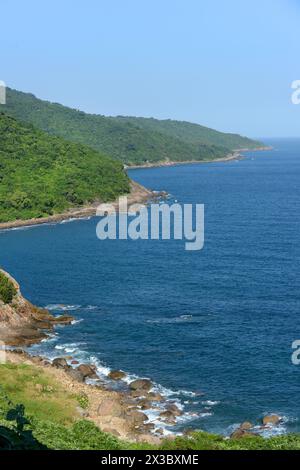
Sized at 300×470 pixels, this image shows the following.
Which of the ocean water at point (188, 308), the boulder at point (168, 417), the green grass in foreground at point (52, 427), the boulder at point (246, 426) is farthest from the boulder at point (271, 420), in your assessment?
the boulder at point (168, 417)

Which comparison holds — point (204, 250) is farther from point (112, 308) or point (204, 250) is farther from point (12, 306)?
point (12, 306)

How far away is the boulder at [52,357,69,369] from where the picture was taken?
6347cm

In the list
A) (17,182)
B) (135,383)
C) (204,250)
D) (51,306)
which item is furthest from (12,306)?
(17,182)

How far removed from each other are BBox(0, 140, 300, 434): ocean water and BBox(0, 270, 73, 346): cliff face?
7.19 ft

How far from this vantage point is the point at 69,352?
225ft

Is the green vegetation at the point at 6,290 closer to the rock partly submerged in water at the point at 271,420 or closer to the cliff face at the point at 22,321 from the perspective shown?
the cliff face at the point at 22,321

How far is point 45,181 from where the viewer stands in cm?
17400

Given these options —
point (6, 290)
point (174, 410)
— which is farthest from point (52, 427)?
point (6, 290)

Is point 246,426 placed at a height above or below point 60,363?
below

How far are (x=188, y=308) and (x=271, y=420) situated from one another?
29.5 m

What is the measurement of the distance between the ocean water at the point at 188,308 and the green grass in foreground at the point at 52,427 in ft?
28.6

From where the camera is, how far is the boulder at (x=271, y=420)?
52219 millimetres

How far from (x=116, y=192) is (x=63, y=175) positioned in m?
16.7

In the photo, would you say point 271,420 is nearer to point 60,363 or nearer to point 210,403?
point 210,403
